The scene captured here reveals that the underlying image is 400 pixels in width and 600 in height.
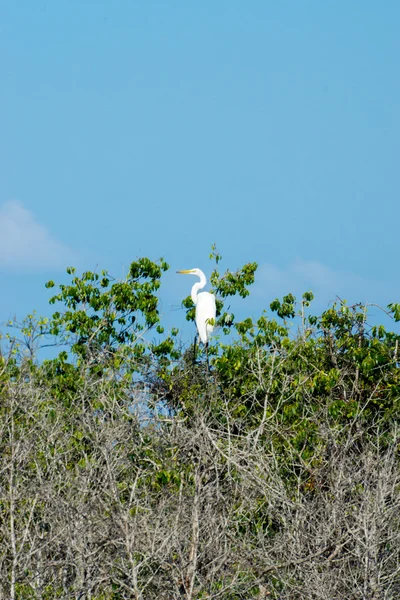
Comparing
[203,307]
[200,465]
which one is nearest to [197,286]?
A: [203,307]

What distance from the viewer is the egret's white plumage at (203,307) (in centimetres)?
2203

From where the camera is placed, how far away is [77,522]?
11977 mm

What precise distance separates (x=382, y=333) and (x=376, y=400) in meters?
1.46

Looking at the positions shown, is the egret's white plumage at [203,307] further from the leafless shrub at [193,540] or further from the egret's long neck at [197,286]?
the leafless shrub at [193,540]

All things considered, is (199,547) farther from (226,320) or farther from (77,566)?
(226,320)

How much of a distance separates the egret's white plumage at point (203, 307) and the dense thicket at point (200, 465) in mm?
625

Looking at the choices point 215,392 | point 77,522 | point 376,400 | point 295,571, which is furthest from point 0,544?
point 376,400

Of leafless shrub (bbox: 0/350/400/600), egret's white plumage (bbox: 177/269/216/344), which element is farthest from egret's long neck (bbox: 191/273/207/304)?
leafless shrub (bbox: 0/350/400/600)

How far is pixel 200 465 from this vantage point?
12664mm

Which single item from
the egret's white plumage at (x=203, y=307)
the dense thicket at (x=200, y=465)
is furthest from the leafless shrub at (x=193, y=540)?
the egret's white plumage at (x=203, y=307)

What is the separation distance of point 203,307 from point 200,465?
10.8m

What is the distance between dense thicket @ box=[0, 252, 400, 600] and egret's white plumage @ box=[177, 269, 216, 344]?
2.05 feet

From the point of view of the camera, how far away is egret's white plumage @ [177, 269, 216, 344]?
867 inches

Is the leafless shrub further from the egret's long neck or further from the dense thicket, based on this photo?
the egret's long neck
